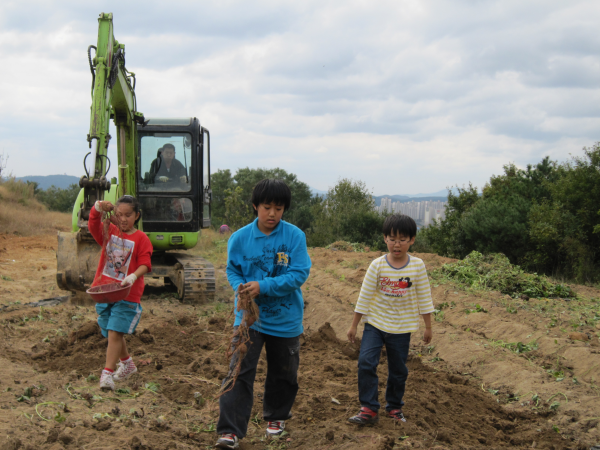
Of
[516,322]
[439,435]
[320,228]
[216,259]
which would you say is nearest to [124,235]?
[439,435]

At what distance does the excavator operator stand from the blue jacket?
648 centimetres

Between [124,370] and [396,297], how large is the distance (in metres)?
2.68

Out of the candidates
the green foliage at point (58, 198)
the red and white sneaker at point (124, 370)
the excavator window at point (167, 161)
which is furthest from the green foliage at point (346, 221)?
the red and white sneaker at point (124, 370)

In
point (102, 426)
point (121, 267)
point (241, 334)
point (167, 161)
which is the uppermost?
point (167, 161)

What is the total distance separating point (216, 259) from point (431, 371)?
37.1 ft

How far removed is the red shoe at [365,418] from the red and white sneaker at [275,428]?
0.52 meters

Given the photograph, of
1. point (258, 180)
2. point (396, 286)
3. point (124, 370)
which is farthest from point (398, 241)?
point (258, 180)

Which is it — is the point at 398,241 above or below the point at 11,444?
above

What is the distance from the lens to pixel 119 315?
187 inches

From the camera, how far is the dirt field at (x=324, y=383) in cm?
376

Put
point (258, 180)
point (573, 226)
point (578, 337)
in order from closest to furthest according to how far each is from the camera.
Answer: point (578, 337) → point (573, 226) → point (258, 180)

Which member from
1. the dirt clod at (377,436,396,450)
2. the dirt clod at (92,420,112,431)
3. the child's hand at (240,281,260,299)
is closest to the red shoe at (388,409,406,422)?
the dirt clod at (377,436,396,450)

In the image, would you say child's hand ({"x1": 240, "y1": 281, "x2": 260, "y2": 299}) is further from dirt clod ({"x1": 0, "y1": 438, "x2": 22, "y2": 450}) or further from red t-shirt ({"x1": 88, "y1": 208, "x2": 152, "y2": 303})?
red t-shirt ({"x1": 88, "y1": 208, "x2": 152, "y2": 303})

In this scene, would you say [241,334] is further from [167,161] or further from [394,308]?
[167,161]
